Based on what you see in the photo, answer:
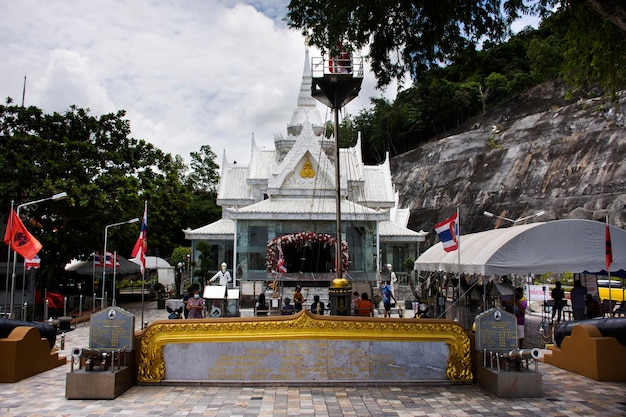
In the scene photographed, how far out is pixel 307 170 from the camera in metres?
29.0

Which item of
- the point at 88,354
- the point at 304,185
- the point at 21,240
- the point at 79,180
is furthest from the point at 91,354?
the point at 304,185

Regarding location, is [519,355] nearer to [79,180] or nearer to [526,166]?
[79,180]

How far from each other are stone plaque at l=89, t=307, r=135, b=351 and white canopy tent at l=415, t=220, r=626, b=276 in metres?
8.08

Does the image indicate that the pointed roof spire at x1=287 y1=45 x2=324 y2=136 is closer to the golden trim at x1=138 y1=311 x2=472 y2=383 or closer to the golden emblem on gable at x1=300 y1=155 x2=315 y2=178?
the golden emblem on gable at x1=300 y1=155 x2=315 y2=178

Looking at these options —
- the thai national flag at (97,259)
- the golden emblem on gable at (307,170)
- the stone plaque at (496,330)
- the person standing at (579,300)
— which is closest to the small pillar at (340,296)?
the stone plaque at (496,330)

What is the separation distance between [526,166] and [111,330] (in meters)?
47.4

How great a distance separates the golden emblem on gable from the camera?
28.8 m

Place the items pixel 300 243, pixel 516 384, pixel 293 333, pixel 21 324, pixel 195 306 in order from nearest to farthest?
1. pixel 516 384
2. pixel 293 333
3. pixel 21 324
4. pixel 195 306
5. pixel 300 243

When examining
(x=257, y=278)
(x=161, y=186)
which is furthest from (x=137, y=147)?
(x=257, y=278)

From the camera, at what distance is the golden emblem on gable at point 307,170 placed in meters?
28.8

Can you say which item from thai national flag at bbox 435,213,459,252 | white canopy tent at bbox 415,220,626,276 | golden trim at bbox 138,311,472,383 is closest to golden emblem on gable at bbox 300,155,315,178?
white canopy tent at bbox 415,220,626,276

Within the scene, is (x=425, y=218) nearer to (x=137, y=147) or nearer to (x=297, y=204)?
(x=297, y=204)

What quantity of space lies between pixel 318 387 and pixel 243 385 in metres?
1.32

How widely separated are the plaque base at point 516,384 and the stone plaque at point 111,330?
20.2ft
